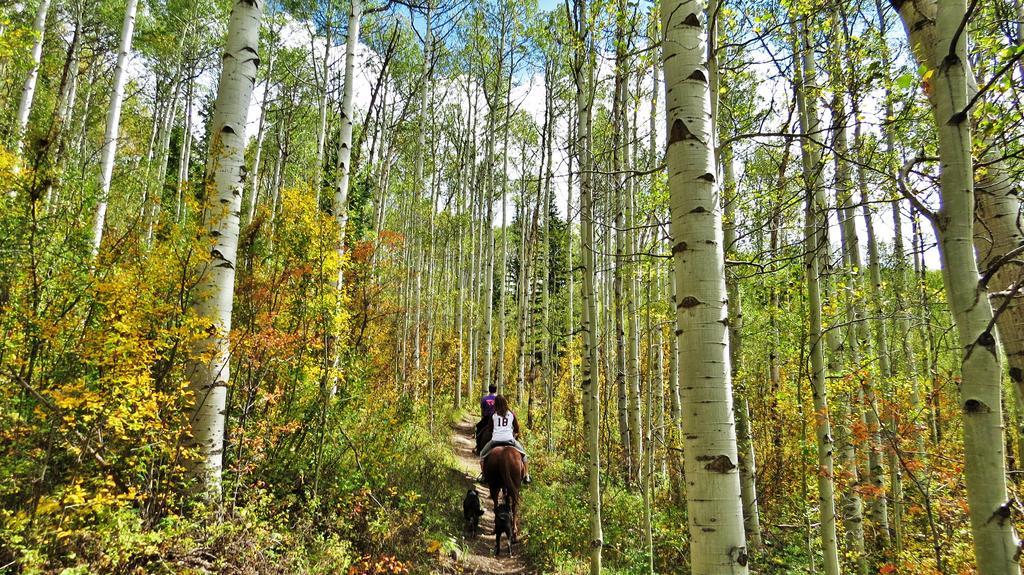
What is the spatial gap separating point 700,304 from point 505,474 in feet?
16.1

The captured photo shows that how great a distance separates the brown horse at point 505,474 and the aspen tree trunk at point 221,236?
350 cm

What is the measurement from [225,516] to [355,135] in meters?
13.3

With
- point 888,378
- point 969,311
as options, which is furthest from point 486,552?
point 888,378

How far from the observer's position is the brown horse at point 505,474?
5.92 meters

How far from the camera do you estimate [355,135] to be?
47.1ft

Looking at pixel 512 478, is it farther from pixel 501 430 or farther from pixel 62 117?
pixel 62 117

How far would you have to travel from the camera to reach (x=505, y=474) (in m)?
5.91

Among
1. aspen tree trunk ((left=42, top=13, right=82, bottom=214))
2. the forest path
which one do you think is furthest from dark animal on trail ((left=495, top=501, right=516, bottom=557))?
aspen tree trunk ((left=42, top=13, right=82, bottom=214))

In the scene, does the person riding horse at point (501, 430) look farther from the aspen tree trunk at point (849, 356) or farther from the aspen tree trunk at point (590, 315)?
the aspen tree trunk at point (849, 356)

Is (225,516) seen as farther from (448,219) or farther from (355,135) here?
(448,219)

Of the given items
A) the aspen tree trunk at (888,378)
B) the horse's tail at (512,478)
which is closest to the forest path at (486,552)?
the horse's tail at (512,478)

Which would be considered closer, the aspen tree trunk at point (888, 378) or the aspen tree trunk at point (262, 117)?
the aspen tree trunk at point (888, 378)

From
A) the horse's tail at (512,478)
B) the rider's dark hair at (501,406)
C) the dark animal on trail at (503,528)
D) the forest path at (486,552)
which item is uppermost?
the rider's dark hair at (501,406)

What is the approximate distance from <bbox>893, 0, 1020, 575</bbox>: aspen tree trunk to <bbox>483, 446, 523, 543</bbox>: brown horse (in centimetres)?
519
